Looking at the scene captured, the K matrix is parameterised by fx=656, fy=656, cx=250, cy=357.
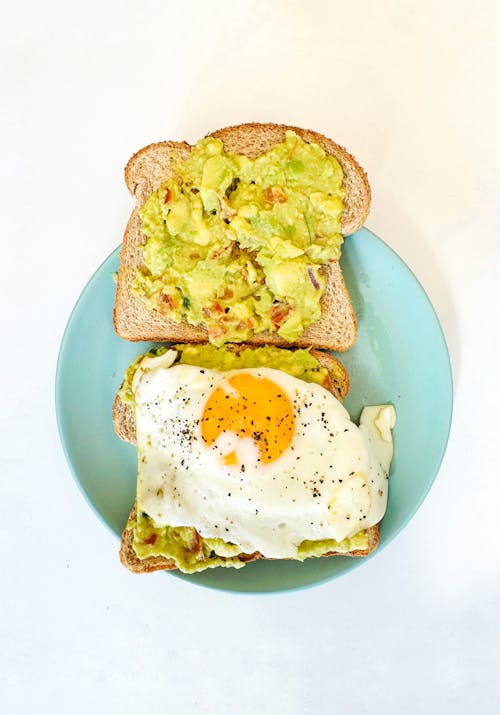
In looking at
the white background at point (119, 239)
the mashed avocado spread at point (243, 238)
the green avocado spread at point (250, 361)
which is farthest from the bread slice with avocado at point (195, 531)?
the white background at point (119, 239)

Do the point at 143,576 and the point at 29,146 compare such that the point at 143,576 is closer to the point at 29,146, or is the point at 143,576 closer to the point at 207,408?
the point at 207,408

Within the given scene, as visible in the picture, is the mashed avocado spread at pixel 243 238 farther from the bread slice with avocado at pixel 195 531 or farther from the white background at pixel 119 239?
the white background at pixel 119 239

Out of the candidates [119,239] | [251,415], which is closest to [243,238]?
[251,415]

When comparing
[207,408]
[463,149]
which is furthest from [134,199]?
[463,149]

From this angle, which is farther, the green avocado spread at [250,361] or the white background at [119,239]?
the white background at [119,239]

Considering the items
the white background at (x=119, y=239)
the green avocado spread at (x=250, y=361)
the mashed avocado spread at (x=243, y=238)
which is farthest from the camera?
the white background at (x=119, y=239)
